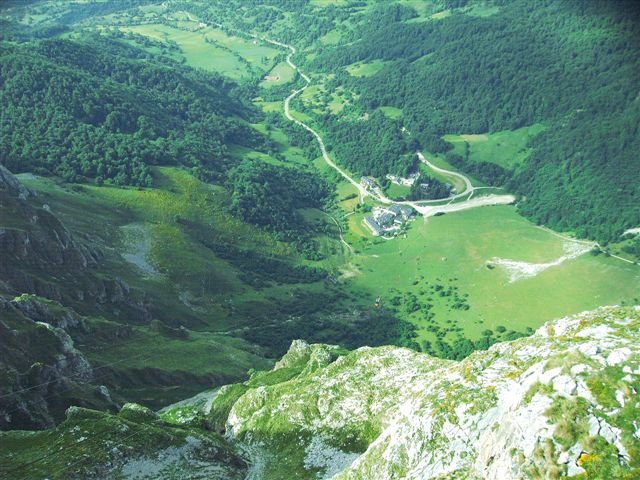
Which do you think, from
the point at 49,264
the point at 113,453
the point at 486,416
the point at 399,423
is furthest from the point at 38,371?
the point at 486,416

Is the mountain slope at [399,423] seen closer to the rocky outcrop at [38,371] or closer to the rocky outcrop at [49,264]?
the rocky outcrop at [38,371]

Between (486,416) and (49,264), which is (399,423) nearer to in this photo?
(486,416)

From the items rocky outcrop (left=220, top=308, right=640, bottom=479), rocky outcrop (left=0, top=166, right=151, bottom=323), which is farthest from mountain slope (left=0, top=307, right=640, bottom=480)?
rocky outcrop (left=0, top=166, right=151, bottom=323)

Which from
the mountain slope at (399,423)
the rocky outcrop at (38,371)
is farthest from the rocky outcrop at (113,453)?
the rocky outcrop at (38,371)

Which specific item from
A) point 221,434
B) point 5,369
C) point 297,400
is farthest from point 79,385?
point 297,400

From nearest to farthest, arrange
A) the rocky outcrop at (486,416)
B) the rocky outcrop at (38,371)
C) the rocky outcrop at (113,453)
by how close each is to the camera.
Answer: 1. the rocky outcrop at (486,416)
2. the rocky outcrop at (113,453)
3. the rocky outcrop at (38,371)

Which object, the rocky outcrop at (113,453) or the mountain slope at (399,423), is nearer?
the mountain slope at (399,423)

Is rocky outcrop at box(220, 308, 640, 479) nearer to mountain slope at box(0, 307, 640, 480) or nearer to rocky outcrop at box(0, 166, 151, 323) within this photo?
mountain slope at box(0, 307, 640, 480)

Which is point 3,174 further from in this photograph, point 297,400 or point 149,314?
point 297,400
